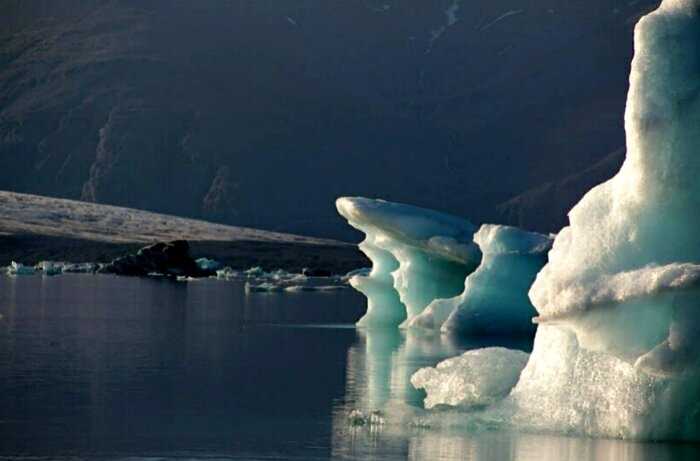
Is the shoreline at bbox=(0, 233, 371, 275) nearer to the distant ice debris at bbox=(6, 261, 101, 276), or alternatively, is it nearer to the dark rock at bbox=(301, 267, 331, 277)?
the dark rock at bbox=(301, 267, 331, 277)

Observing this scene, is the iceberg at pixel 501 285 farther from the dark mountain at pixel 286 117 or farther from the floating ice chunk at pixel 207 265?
the dark mountain at pixel 286 117

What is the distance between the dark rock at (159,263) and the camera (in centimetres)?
8319

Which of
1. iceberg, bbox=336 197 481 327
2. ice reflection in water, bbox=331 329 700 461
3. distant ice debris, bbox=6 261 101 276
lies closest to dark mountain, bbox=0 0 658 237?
distant ice debris, bbox=6 261 101 276

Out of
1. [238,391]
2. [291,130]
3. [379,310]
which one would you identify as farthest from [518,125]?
[238,391]

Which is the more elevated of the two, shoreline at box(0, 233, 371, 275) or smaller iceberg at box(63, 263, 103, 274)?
shoreline at box(0, 233, 371, 275)

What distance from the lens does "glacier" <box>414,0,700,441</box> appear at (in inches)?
601

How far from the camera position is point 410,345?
104ft

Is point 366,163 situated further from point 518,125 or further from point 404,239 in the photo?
point 404,239

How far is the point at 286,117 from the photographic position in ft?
601

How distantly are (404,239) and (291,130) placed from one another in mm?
144969

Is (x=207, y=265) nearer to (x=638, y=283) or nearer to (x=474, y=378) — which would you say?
(x=474, y=378)

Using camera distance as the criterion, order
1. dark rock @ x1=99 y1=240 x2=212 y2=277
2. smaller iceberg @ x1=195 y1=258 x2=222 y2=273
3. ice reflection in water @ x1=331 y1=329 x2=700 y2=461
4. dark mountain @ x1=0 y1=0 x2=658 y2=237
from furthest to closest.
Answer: dark mountain @ x1=0 y1=0 x2=658 y2=237 → smaller iceberg @ x1=195 y1=258 x2=222 y2=273 → dark rock @ x1=99 y1=240 x2=212 y2=277 → ice reflection in water @ x1=331 y1=329 x2=700 y2=461

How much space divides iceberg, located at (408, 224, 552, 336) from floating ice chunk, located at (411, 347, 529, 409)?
1389 centimetres

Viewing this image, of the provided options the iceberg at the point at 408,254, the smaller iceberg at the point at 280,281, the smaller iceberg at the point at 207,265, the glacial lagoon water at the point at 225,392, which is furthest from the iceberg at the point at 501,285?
the smaller iceberg at the point at 207,265
